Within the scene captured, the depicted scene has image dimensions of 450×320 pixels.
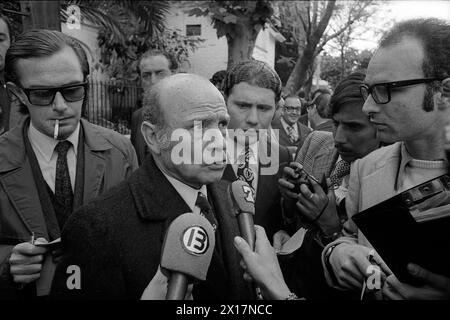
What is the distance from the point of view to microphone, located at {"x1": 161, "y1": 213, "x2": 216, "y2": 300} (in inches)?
49.3

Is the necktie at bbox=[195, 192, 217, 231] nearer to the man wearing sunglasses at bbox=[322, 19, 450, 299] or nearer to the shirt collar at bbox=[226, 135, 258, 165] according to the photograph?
the man wearing sunglasses at bbox=[322, 19, 450, 299]

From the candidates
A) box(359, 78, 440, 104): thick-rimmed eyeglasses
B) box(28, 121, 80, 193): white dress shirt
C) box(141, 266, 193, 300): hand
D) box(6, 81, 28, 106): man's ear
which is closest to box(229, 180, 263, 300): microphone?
box(141, 266, 193, 300): hand

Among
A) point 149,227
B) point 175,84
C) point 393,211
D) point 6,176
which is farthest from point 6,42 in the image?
point 393,211

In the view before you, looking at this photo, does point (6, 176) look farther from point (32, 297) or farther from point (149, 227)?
→ point (149, 227)

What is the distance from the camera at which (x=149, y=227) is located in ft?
5.77

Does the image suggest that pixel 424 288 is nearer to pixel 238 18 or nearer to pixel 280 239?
pixel 280 239

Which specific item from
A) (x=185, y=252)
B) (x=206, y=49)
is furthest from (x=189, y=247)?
(x=206, y=49)

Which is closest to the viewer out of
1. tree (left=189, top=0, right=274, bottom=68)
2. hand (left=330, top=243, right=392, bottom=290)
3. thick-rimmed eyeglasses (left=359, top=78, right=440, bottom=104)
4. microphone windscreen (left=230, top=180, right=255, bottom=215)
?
microphone windscreen (left=230, top=180, right=255, bottom=215)

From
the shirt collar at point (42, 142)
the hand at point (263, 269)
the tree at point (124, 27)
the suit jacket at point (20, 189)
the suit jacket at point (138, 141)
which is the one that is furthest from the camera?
the tree at point (124, 27)

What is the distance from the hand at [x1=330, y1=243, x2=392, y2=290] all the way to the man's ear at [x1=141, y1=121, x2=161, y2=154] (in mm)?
→ 887

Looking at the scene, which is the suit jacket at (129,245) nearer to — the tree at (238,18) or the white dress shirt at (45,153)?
the white dress shirt at (45,153)

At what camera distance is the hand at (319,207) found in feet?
7.04

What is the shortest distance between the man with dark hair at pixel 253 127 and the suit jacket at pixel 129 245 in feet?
2.55

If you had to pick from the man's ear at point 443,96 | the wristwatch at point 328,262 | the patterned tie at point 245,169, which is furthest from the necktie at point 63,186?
the man's ear at point 443,96
